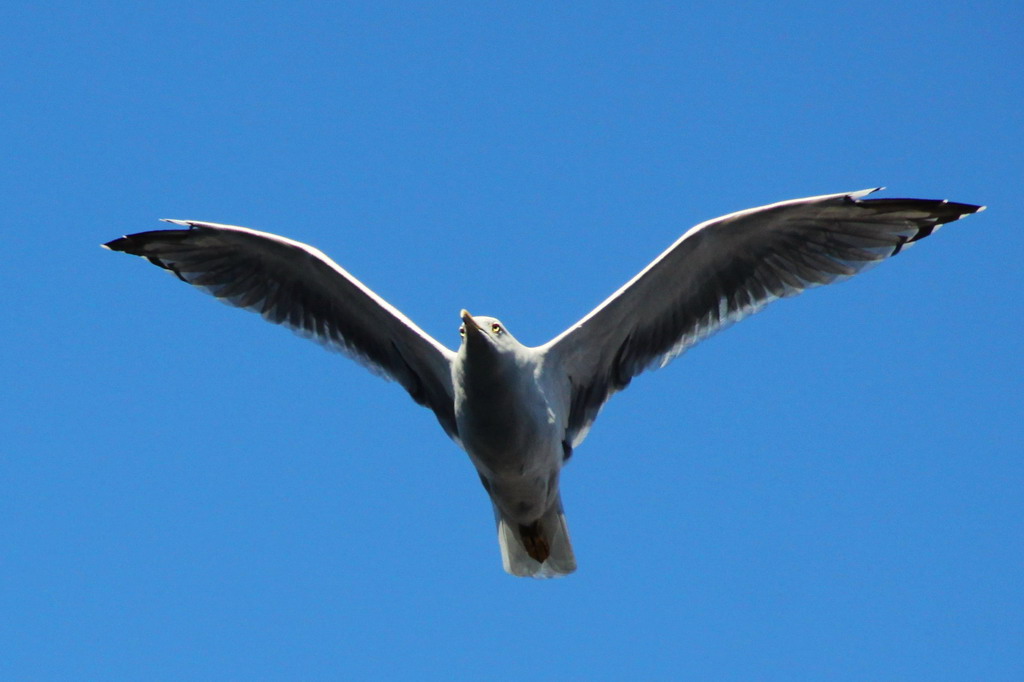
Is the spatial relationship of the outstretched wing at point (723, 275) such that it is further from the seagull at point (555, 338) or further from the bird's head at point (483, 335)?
the bird's head at point (483, 335)

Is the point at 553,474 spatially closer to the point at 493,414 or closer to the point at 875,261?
the point at 493,414

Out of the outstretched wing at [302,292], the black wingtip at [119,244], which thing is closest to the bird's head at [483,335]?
the outstretched wing at [302,292]

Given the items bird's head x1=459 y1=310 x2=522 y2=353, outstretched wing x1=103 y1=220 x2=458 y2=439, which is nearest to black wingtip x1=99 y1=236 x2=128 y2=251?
outstretched wing x1=103 y1=220 x2=458 y2=439

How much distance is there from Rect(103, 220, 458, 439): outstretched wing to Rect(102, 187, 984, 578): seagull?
0.03 ft

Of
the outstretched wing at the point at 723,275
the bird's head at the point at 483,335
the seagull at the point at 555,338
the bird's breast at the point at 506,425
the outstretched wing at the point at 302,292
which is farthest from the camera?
the outstretched wing at the point at 302,292

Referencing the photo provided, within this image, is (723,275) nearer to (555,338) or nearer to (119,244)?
(555,338)

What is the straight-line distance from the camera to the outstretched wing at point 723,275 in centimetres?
842

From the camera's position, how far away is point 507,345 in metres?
8.08

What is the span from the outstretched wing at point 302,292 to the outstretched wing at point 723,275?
3.45 feet

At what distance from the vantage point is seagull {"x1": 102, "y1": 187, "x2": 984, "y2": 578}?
8.15 meters

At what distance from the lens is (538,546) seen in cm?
→ 909

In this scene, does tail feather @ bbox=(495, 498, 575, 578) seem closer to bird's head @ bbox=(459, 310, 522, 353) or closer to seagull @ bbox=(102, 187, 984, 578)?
A: seagull @ bbox=(102, 187, 984, 578)

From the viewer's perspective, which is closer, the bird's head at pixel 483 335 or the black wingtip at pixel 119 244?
the bird's head at pixel 483 335

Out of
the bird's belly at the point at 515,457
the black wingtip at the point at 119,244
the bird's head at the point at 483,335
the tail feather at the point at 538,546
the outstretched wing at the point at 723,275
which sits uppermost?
the black wingtip at the point at 119,244
